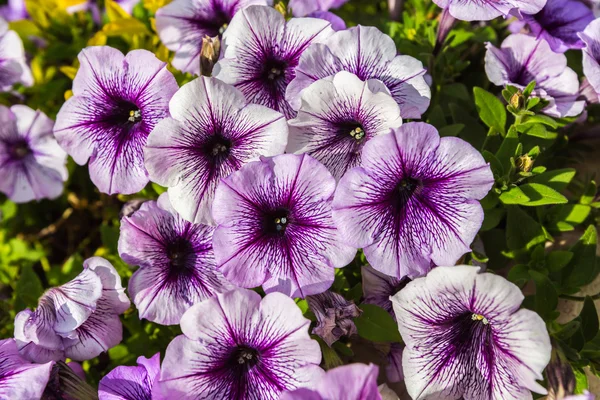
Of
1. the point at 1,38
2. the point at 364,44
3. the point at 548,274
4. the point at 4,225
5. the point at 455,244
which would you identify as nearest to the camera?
the point at 455,244

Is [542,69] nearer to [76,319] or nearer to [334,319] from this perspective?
[334,319]

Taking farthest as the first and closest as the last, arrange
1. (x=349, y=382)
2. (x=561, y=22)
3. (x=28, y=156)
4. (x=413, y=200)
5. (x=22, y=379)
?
(x=28, y=156) < (x=561, y=22) < (x=413, y=200) < (x=22, y=379) < (x=349, y=382)

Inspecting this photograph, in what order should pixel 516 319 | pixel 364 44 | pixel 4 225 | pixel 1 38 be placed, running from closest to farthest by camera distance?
pixel 516 319
pixel 364 44
pixel 1 38
pixel 4 225

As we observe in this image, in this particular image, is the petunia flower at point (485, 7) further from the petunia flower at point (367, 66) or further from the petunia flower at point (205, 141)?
the petunia flower at point (205, 141)

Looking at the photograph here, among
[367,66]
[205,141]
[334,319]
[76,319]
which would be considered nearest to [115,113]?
[205,141]

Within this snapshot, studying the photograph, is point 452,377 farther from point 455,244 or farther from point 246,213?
point 246,213

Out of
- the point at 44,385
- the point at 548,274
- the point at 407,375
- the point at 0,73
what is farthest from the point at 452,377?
the point at 0,73

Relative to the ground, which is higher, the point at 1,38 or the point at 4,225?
the point at 1,38
